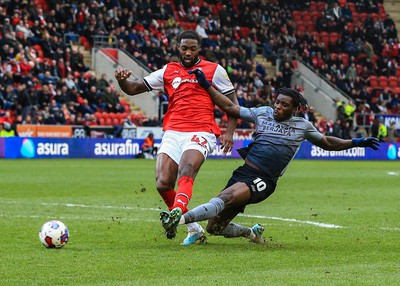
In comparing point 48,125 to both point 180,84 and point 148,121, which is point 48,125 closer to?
point 148,121

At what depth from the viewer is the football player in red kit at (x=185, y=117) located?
9961 millimetres

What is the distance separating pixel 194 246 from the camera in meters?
9.76

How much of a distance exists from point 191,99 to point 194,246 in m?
1.66

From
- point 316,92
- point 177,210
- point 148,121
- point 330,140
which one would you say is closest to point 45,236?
point 177,210

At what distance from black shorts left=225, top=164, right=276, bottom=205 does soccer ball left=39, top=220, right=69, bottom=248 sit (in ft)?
6.12

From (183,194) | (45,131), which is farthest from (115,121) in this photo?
(183,194)

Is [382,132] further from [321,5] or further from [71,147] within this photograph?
[71,147]

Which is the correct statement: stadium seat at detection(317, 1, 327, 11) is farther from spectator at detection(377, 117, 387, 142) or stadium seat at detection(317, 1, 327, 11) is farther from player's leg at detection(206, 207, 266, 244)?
player's leg at detection(206, 207, 266, 244)

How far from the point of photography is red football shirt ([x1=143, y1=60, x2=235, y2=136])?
33.3ft

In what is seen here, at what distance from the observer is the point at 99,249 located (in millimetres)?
9258

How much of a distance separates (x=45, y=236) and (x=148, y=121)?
28519 mm

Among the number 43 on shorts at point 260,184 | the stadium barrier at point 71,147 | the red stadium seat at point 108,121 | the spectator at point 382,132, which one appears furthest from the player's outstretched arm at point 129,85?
the spectator at point 382,132

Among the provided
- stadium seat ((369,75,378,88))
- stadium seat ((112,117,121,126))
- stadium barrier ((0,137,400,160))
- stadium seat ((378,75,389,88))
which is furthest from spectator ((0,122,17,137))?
stadium seat ((378,75,389,88))

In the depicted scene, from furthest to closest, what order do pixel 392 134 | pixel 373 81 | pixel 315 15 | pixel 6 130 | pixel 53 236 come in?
pixel 315 15 → pixel 373 81 → pixel 392 134 → pixel 6 130 → pixel 53 236
